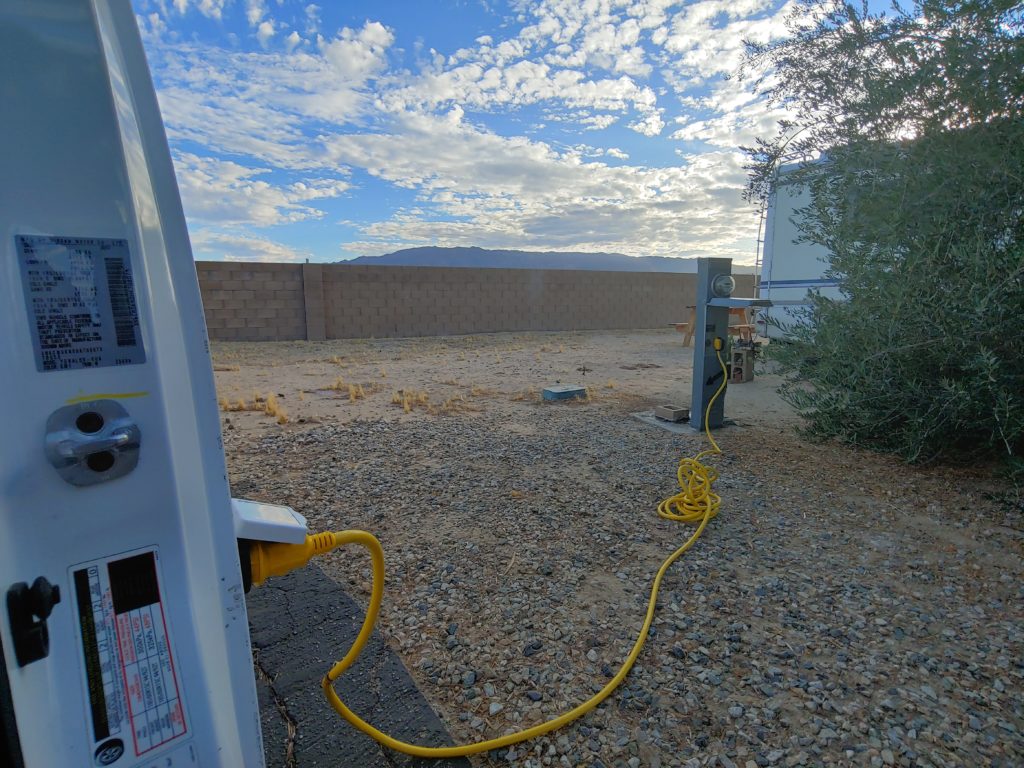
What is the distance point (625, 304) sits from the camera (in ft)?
59.1

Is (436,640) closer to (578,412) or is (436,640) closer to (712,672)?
(712,672)

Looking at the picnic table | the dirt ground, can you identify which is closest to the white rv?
the picnic table

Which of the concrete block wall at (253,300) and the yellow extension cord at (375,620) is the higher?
the concrete block wall at (253,300)

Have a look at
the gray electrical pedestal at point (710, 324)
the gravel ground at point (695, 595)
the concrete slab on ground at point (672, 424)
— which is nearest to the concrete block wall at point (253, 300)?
the gravel ground at point (695, 595)

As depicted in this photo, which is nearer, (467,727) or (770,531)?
(467,727)

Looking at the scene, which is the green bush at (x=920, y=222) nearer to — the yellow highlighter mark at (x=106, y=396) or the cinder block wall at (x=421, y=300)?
the yellow highlighter mark at (x=106, y=396)

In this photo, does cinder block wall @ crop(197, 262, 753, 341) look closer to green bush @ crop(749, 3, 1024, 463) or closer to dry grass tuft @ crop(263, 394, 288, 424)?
dry grass tuft @ crop(263, 394, 288, 424)

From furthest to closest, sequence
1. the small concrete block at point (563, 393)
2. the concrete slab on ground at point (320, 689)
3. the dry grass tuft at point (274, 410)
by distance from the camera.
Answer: the small concrete block at point (563, 393) < the dry grass tuft at point (274, 410) < the concrete slab on ground at point (320, 689)

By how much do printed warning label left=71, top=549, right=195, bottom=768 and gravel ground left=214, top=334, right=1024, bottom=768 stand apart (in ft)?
3.97

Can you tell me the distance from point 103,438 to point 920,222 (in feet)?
14.9

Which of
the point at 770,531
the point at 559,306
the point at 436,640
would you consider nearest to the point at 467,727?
the point at 436,640

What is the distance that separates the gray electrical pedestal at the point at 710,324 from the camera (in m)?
4.81

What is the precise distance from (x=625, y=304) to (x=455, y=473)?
48.5 feet

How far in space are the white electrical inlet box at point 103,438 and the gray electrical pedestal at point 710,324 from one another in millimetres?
4438
